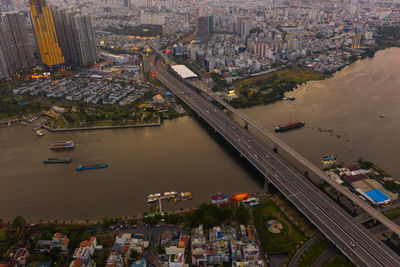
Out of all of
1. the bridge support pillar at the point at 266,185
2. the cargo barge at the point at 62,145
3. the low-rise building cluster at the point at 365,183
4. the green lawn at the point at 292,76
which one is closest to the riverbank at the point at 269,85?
the green lawn at the point at 292,76

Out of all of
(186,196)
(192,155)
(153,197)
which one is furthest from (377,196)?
(153,197)

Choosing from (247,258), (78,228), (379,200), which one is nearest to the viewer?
(247,258)

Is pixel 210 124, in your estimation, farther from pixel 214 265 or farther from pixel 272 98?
pixel 214 265

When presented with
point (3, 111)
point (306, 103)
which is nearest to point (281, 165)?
point (306, 103)

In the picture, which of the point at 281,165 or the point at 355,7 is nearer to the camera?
the point at 281,165

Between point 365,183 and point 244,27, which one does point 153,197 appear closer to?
point 365,183
